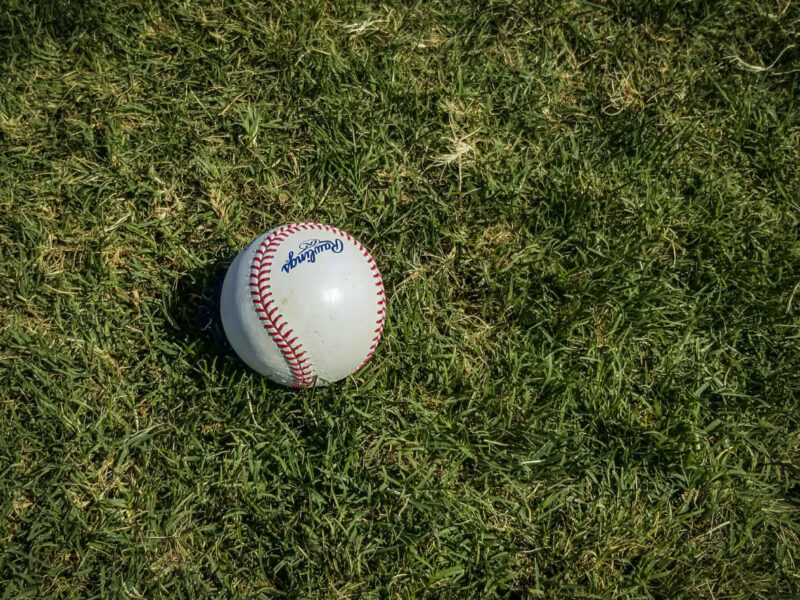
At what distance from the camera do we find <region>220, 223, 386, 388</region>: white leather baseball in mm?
2619

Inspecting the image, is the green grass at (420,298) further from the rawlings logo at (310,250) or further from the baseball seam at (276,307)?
the rawlings logo at (310,250)

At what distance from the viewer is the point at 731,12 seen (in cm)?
411

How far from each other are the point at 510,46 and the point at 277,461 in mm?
2778

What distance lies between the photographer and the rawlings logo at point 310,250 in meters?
2.66

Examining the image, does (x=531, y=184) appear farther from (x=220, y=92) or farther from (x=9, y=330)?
(x=9, y=330)

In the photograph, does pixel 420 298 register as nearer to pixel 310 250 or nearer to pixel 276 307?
pixel 310 250

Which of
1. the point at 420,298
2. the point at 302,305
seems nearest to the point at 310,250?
the point at 302,305

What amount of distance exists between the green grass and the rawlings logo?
61 cm

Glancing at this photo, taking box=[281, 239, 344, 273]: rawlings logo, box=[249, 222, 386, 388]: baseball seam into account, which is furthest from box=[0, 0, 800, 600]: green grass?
box=[281, 239, 344, 273]: rawlings logo

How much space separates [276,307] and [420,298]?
35.8 inches

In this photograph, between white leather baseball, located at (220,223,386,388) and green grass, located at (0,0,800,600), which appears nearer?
white leather baseball, located at (220,223,386,388)

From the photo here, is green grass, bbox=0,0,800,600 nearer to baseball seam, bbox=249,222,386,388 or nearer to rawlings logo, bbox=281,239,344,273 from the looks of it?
baseball seam, bbox=249,222,386,388

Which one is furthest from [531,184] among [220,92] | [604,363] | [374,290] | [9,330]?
[9,330]

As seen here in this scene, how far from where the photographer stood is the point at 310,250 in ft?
8.86
